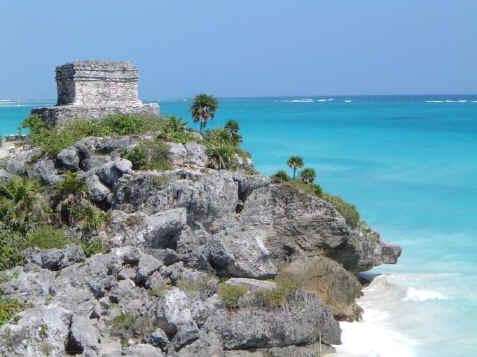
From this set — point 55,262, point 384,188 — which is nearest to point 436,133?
point 384,188

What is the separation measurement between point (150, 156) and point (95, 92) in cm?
521

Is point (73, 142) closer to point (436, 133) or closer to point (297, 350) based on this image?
point (297, 350)

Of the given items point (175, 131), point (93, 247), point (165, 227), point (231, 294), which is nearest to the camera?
point (231, 294)

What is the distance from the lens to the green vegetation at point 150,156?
17812 millimetres

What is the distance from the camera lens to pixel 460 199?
101 ft

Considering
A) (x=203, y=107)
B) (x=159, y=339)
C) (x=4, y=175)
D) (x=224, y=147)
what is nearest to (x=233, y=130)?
Answer: (x=203, y=107)

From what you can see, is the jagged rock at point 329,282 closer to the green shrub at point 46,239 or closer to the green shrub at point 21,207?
the green shrub at point 46,239

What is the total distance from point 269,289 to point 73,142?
8.29 m

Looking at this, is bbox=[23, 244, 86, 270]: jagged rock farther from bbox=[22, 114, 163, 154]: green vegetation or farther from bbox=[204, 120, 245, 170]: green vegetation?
bbox=[204, 120, 245, 170]: green vegetation

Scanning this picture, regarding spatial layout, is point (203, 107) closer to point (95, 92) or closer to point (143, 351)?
point (95, 92)

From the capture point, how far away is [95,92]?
21922 mm

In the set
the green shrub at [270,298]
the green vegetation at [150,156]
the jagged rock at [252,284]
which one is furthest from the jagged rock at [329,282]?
the green vegetation at [150,156]

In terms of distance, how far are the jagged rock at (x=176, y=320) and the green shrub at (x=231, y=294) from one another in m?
1.29

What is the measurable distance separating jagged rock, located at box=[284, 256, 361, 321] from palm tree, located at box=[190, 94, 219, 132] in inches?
294
